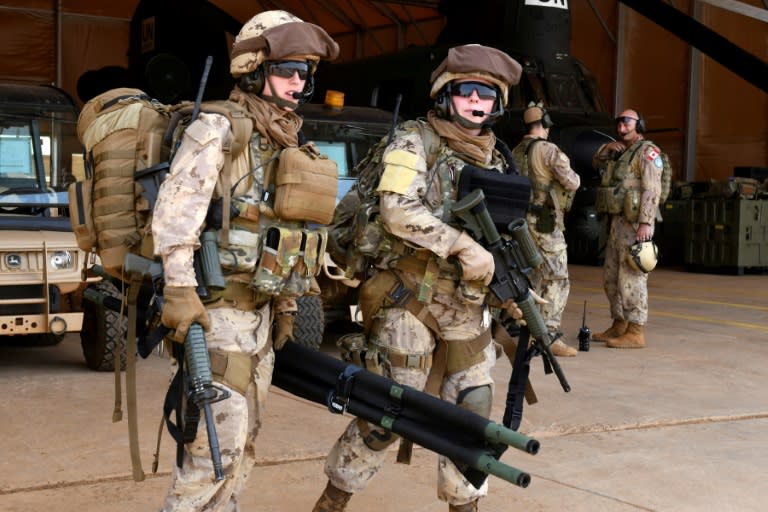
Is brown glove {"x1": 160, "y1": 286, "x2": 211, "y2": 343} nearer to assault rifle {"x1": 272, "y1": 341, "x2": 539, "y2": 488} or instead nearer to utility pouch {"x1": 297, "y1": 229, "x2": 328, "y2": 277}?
utility pouch {"x1": 297, "y1": 229, "x2": 328, "y2": 277}

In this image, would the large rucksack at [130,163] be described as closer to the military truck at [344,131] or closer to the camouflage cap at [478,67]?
the camouflage cap at [478,67]

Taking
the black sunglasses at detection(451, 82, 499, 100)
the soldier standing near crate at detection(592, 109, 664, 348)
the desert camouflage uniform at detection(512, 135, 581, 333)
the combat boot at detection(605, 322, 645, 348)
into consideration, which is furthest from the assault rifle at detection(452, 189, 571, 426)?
the combat boot at detection(605, 322, 645, 348)

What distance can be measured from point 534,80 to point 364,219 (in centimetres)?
1121

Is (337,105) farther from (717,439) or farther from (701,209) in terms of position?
(701,209)

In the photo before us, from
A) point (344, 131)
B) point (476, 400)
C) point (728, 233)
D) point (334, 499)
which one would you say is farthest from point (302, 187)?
point (728, 233)

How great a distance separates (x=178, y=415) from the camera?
3.48m

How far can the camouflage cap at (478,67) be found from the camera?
4105mm

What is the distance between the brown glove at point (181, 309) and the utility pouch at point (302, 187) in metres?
0.45

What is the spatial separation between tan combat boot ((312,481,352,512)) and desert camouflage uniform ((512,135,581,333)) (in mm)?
4505

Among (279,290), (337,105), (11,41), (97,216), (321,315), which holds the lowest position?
(321,315)

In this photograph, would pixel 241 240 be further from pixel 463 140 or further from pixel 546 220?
pixel 546 220

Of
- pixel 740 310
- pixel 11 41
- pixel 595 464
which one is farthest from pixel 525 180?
pixel 11 41

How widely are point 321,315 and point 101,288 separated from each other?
1478 mm

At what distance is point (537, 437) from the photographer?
596 centimetres
